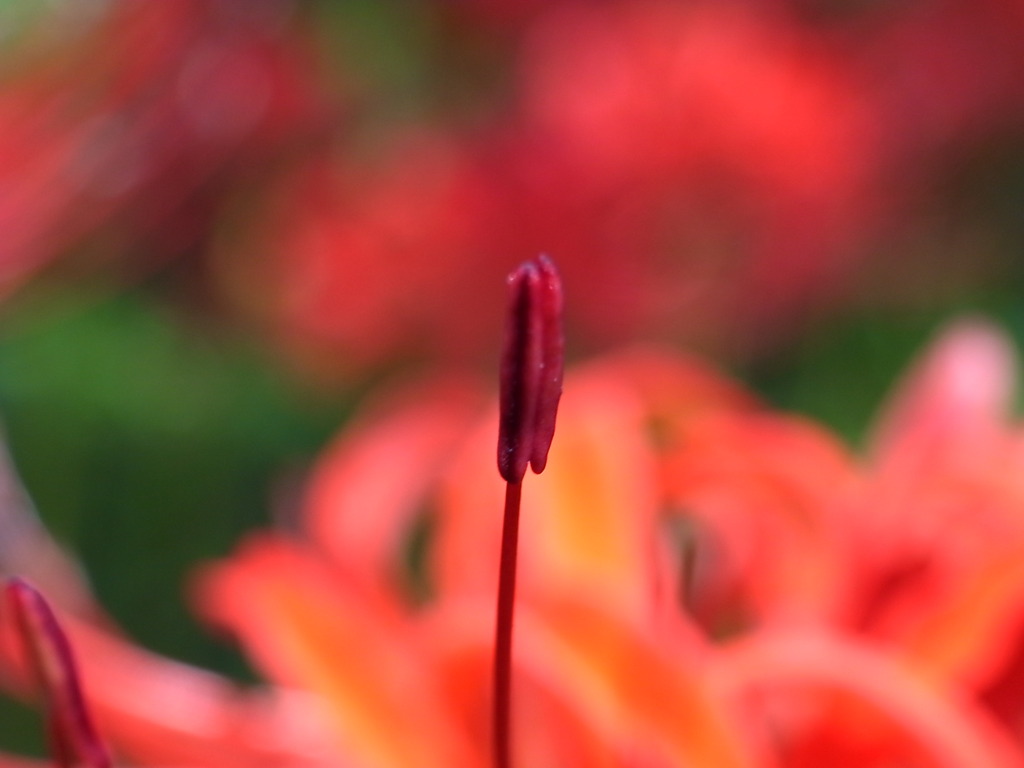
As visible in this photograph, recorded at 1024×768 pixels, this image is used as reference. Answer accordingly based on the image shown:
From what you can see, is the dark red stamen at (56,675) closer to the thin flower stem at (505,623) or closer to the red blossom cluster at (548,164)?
the thin flower stem at (505,623)

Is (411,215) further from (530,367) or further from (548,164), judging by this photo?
(530,367)

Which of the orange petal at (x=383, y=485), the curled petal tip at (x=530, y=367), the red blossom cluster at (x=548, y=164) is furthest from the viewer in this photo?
the red blossom cluster at (x=548, y=164)

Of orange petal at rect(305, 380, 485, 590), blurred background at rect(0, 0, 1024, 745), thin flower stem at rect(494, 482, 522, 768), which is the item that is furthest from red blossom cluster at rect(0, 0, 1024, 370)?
thin flower stem at rect(494, 482, 522, 768)

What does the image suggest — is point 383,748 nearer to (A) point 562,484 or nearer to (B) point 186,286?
(A) point 562,484


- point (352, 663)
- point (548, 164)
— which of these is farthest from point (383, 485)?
point (548, 164)

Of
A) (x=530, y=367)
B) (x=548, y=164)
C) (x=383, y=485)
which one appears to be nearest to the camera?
(x=530, y=367)

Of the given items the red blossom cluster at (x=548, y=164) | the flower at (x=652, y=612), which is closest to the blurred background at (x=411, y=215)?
the red blossom cluster at (x=548, y=164)

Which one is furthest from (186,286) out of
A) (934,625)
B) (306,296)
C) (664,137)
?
(934,625)
